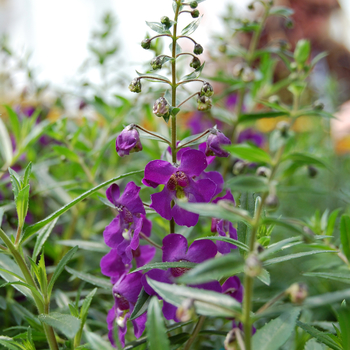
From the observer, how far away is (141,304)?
69 centimetres


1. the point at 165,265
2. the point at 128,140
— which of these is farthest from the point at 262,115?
the point at 165,265

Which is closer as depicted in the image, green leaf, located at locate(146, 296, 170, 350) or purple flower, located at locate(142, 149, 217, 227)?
green leaf, located at locate(146, 296, 170, 350)

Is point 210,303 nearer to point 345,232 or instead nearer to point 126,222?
point 126,222

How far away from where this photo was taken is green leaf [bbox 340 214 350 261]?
32.3 inches

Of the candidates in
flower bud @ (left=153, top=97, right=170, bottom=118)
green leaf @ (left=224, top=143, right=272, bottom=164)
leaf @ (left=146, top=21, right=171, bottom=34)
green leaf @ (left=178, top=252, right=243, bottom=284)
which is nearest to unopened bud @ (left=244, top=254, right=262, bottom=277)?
green leaf @ (left=178, top=252, right=243, bottom=284)

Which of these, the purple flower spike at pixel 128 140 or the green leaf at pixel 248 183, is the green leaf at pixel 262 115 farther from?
the green leaf at pixel 248 183

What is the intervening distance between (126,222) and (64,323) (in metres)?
0.25

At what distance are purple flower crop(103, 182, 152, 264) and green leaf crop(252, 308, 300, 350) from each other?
28 cm

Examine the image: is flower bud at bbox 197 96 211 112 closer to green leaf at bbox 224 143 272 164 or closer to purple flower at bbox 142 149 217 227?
purple flower at bbox 142 149 217 227

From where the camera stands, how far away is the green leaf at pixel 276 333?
21.2 inches

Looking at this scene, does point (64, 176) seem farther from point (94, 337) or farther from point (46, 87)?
point (94, 337)

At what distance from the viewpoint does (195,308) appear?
0.49 m

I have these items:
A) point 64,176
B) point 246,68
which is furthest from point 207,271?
point 64,176

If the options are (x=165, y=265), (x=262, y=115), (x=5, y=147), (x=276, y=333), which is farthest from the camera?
(x=5, y=147)
